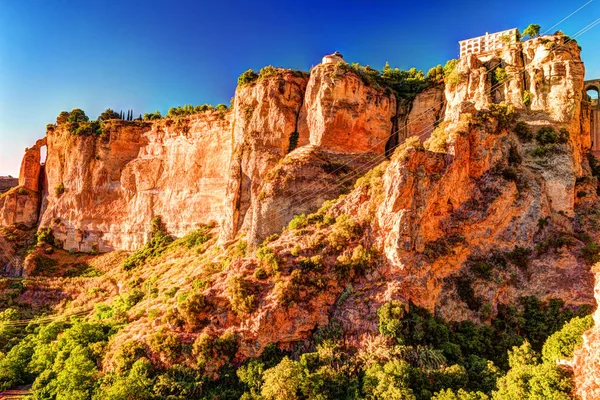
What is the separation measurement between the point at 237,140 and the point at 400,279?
2313cm

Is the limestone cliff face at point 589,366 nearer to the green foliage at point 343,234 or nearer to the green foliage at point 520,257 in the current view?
the green foliage at point 520,257

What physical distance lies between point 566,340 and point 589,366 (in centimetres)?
395

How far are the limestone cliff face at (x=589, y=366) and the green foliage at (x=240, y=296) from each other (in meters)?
16.2

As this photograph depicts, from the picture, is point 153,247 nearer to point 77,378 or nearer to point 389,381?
point 77,378

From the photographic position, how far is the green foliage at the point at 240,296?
2445 cm

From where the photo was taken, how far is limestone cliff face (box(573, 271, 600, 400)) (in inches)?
685

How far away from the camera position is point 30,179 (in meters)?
57.0

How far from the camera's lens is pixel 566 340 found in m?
21.7

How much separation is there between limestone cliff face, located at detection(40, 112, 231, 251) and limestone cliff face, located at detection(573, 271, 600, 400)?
35639 mm

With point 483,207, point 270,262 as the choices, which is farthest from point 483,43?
point 270,262

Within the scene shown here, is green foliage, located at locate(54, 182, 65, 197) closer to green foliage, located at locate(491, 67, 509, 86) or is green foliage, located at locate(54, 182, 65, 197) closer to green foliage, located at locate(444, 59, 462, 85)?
green foliage, located at locate(444, 59, 462, 85)

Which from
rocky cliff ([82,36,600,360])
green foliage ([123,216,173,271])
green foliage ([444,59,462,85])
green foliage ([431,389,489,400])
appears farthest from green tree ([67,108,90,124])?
green foliage ([431,389,489,400])

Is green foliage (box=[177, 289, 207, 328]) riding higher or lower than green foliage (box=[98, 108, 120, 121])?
lower

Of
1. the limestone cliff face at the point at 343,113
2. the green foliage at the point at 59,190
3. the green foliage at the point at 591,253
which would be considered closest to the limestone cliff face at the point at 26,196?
the green foliage at the point at 59,190
